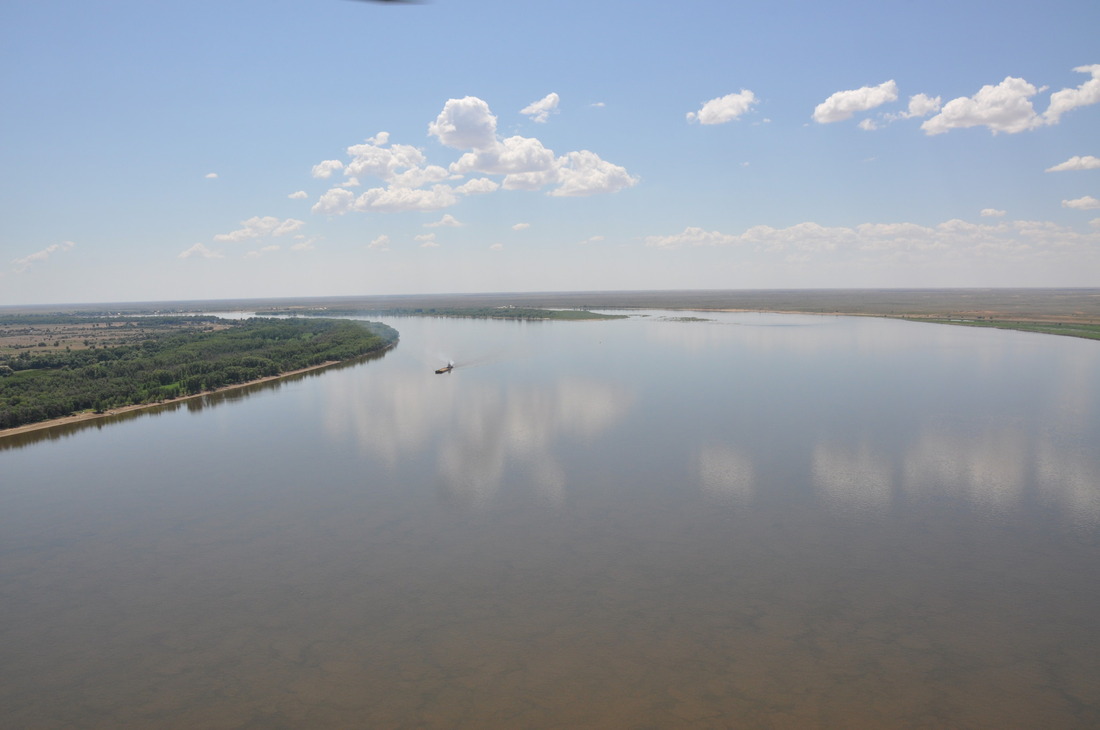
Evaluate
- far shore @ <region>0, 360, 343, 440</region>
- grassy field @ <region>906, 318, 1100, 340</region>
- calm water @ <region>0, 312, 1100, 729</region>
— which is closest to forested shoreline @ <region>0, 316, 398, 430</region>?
far shore @ <region>0, 360, 343, 440</region>

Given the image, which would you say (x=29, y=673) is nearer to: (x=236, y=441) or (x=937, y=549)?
(x=236, y=441)

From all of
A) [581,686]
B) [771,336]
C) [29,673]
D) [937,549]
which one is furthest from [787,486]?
[771,336]

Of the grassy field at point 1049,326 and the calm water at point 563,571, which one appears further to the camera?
the grassy field at point 1049,326

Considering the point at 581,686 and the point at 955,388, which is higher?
the point at 955,388

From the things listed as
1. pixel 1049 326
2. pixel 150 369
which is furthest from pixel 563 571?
pixel 1049 326

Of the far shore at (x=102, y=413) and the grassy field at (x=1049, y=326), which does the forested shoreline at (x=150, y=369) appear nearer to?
the far shore at (x=102, y=413)

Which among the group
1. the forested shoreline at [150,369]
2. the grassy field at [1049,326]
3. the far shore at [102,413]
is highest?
the grassy field at [1049,326]

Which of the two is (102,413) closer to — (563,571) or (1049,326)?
(563,571)

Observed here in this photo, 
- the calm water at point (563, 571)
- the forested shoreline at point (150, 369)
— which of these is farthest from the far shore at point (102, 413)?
the calm water at point (563, 571)
